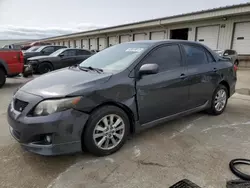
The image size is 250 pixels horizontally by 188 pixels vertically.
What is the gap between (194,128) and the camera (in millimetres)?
3699

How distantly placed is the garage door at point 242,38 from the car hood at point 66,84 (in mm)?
14380

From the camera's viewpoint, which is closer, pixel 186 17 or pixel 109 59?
pixel 109 59

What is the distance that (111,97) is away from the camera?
2.64 meters

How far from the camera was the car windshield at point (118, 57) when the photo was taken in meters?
3.06

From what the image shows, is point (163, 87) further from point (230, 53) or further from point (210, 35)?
point (210, 35)

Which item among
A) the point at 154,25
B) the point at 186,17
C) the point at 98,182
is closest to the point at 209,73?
the point at 98,182

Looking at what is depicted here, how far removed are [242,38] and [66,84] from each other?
49.1ft

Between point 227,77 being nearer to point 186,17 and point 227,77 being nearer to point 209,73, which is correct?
point 209,73

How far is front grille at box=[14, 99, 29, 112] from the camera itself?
247 cm

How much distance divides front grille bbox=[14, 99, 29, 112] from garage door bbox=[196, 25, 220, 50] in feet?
51.7

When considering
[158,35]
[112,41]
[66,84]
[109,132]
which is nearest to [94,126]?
[109,132]

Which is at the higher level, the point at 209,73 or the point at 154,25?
the point at 154,25

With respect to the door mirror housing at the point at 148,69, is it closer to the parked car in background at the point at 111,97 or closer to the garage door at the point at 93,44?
the parked car in background at the point at 111,97

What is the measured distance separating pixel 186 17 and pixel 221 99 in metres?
13.2
